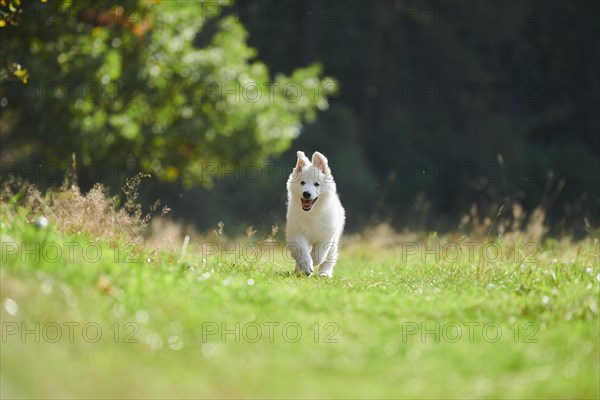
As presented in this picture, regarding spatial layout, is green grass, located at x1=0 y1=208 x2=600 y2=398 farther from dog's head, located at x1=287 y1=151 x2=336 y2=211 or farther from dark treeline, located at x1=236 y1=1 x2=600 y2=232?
dark treeline, located at x1=236 y1=1 x2=600 y2=232

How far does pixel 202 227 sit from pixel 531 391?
2568 cm

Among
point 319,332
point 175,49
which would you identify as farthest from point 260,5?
point 319,332

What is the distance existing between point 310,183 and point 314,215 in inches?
16.6

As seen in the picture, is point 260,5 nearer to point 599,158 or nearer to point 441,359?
point 599,158

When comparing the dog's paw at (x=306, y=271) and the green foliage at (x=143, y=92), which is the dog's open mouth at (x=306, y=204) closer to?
the dog's paw at (x=306, y=271)

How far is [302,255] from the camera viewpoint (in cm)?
1142

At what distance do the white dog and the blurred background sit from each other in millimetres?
3402

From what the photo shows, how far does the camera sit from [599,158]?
3972 cm

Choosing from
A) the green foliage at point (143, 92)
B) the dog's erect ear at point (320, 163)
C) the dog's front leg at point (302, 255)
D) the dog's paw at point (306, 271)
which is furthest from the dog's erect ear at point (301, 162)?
the green foliage at point (143, 92)

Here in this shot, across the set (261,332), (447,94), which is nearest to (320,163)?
(261,332)

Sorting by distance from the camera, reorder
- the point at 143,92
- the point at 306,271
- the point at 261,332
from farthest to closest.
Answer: the point at 143,92 → the point at 306,271 → the point at 261,332

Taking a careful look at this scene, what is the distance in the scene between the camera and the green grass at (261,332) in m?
6.61

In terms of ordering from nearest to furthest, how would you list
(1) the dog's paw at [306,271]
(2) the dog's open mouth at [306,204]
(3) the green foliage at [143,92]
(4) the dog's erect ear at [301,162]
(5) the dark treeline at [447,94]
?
(1) the dog's paw at [306,271]
(2) the dog's open mouth at [306,204]
(4) the dog's erect ear at [301,162]
(3) the green foliage at [143,92]
(5) the dark treeline at [447,94]

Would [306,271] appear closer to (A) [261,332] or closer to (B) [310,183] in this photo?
(B) [310,183]
